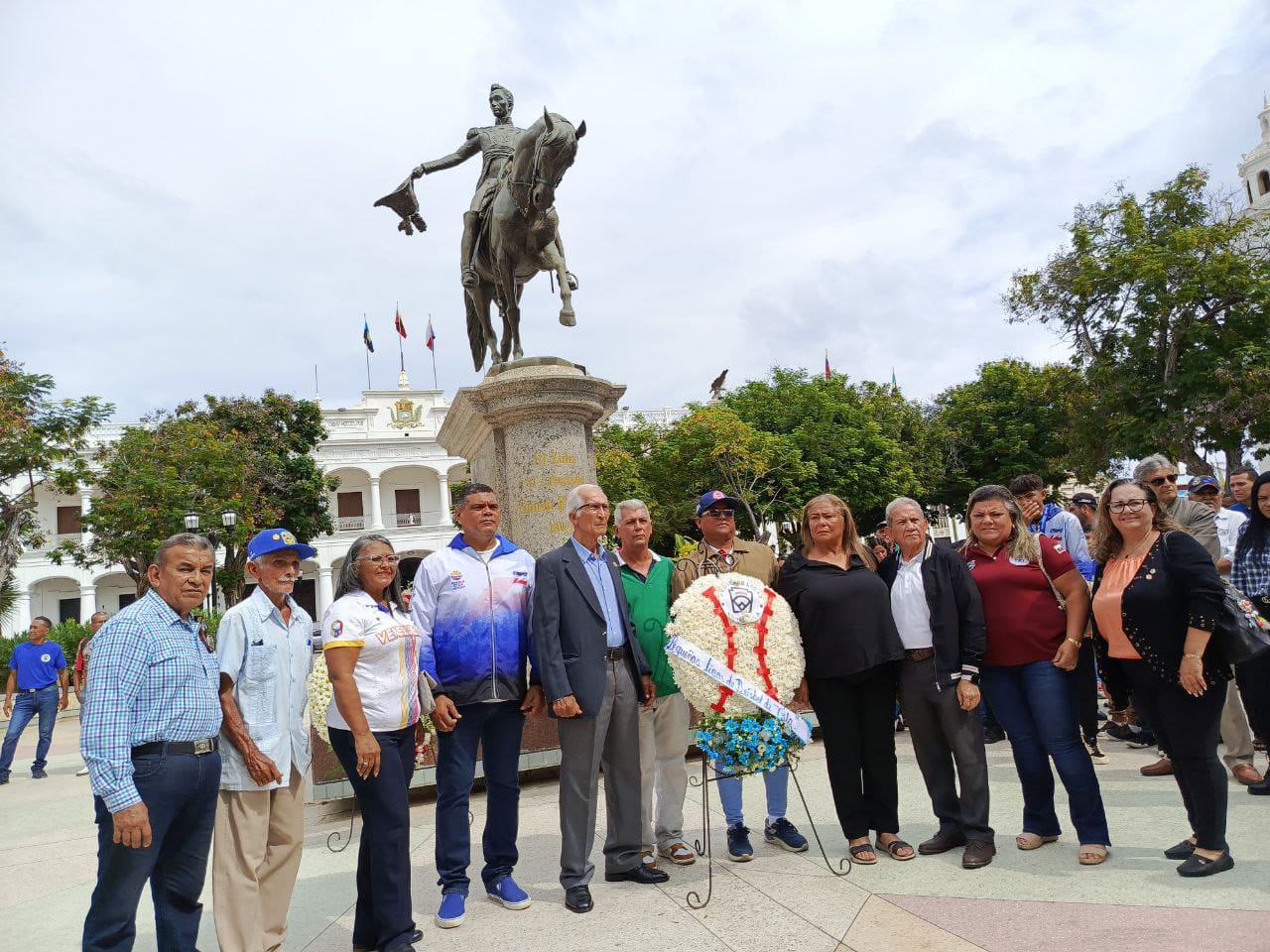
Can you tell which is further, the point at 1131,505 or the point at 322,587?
the point at 322,587

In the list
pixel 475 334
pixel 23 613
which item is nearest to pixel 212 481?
pixel 475 334

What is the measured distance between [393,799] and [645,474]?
2928 centimetres

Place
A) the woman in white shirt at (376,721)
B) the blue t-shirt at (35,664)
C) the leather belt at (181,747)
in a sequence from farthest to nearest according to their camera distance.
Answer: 1. the blue t-shirt at (35,664)
2. the woman in white shirt at (376,721)
3. the leather belt at (181,747)

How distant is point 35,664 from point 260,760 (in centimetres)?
956

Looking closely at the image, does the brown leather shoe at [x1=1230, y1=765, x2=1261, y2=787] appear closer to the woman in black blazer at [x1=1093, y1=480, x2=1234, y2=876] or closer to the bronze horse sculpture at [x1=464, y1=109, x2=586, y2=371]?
the woman in black blazer at [x1=1093, y1=480, x2=1234, y2=876]

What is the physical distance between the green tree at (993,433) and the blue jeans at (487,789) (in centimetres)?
3499

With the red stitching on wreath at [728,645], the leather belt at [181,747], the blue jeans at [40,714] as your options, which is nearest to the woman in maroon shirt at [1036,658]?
the red stitching on wreath at [728,645]

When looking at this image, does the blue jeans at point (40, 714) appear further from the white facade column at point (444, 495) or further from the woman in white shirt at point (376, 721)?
the white facade column at point (444, 495)

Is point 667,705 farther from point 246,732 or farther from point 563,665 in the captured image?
point 246,732

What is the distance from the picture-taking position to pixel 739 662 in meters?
4.43

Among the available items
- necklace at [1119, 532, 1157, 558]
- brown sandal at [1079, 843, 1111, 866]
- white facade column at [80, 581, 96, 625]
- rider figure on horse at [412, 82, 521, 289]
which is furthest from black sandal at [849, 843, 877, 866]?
white facade column at [80, 581, 96, 625]

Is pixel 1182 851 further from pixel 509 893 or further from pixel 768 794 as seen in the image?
pixel 509 893

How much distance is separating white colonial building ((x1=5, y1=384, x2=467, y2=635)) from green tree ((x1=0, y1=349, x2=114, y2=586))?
945 inches

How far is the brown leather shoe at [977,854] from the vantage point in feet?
14.4
